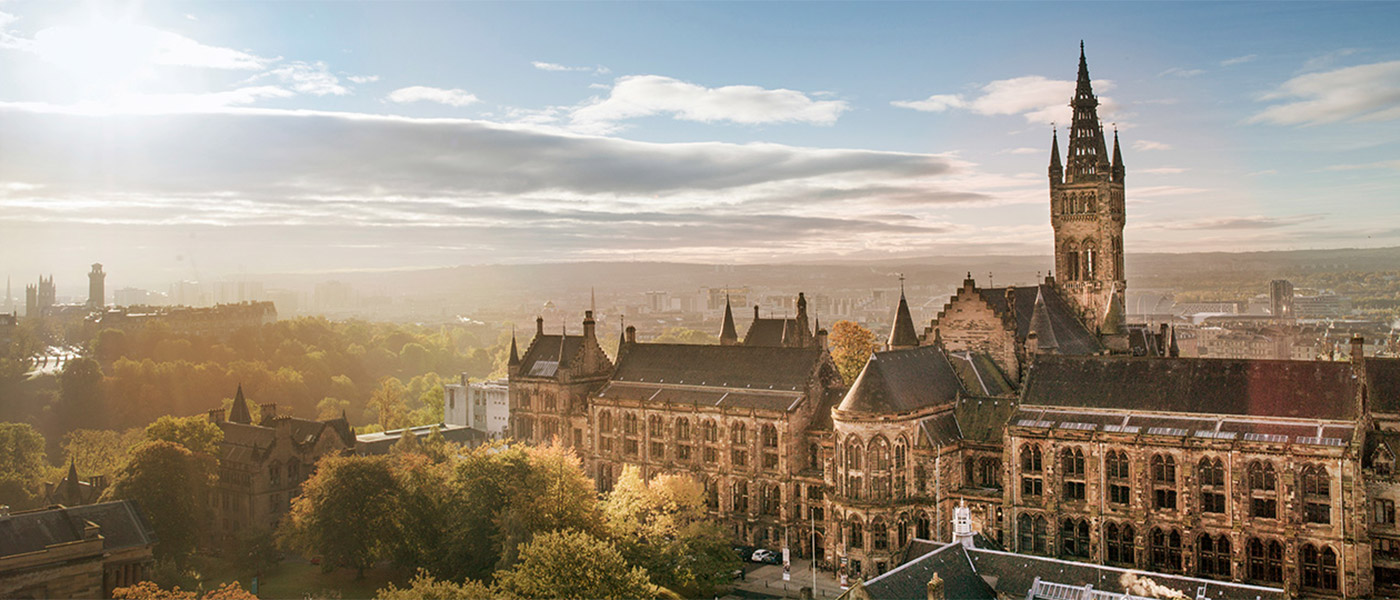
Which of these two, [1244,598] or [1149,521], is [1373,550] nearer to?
[1149,521]

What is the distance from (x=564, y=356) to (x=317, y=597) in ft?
98.7

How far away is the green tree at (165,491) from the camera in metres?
66.9

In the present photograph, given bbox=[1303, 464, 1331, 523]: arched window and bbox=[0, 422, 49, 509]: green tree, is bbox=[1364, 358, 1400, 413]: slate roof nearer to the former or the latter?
bbox=[1303, 464, 1331, 523]: arched window

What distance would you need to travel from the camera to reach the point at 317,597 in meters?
58.8

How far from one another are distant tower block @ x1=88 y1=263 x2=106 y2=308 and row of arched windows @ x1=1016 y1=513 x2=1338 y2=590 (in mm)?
122365

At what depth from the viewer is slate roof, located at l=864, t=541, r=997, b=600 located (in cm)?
4141

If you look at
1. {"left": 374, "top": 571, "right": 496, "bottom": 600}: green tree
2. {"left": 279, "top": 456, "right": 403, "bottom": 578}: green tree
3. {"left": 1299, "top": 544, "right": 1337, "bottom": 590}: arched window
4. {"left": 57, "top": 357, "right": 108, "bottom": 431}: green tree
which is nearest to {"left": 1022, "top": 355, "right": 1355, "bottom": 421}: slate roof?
{"left": 1299, "top": 544, "right": 1337, "bottom": 590}: arched window

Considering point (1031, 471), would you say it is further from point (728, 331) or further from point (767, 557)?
point (728, 331)

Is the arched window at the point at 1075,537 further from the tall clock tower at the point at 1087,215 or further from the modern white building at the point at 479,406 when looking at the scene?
the modern white building at the point at 479,406

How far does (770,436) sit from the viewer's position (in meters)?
68.8

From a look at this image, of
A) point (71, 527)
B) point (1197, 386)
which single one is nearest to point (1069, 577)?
point (1197, 386)

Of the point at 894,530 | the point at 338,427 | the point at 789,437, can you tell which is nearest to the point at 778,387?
the point at 789,437

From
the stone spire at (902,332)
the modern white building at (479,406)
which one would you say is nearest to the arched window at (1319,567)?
the stone spire at (902,332)

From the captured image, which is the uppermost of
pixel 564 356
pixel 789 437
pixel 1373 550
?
pixel 564 356
